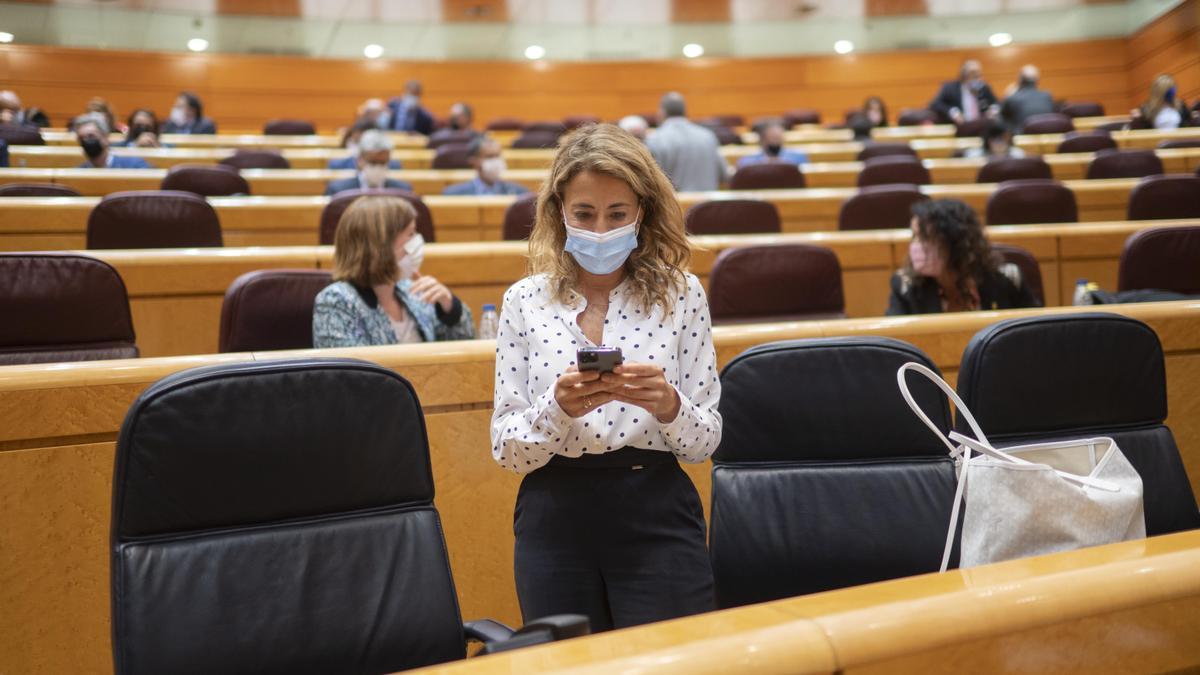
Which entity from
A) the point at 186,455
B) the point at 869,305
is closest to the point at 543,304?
the point at 186,455

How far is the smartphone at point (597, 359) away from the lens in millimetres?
1363

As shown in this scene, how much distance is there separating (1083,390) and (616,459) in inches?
34.6

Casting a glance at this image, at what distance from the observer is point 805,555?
174 cm

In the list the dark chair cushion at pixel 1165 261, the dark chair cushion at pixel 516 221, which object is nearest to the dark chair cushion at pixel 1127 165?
the dark chair cushion at pixel 1165 261

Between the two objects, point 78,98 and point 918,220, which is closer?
point 918,220

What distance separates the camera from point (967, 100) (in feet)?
→ 35.2

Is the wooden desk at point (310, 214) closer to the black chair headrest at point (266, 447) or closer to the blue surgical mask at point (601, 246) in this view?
the blue surgical mask at point (601, 246)

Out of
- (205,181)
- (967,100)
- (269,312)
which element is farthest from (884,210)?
(967,100)

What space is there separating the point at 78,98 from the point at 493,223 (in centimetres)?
932

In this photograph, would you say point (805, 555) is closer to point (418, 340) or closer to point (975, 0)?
point (418, 340)

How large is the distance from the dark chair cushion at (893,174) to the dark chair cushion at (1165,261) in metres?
2.73

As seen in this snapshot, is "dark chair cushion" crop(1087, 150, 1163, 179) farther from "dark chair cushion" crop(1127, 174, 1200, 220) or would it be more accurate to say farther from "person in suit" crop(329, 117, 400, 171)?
"person in suit" crop(329, 117, 400, 171)

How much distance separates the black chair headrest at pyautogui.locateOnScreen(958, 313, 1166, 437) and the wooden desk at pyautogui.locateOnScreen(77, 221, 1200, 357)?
164 centimetres

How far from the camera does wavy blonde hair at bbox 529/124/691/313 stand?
1604 mm
